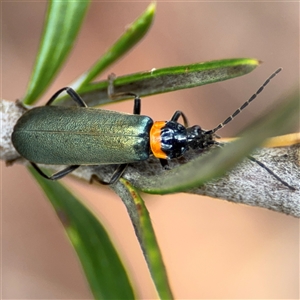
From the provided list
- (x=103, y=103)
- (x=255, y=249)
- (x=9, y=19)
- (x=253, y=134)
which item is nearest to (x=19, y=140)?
(x=103, y=103)

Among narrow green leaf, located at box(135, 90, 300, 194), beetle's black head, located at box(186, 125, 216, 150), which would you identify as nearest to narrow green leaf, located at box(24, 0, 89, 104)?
beetle's black head, located at box(186, 125, 216, 150)

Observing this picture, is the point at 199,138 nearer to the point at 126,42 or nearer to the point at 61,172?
the point at 126,42

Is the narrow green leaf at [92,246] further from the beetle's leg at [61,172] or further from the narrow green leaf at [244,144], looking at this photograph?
the narrow green leaf at [244,144]

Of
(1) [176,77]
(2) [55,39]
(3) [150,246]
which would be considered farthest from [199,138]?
(3) [150,246]

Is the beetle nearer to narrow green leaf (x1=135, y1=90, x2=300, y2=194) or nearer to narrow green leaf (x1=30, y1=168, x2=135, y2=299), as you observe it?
narrow green leaf (x1=30, y1=168, x2=135, y2=299)

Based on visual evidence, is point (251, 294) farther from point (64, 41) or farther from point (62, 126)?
point (64, 41)

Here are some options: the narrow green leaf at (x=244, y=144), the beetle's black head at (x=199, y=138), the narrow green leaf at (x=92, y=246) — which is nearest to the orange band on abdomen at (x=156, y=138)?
the beetle's black head at (x=199, y=138)
